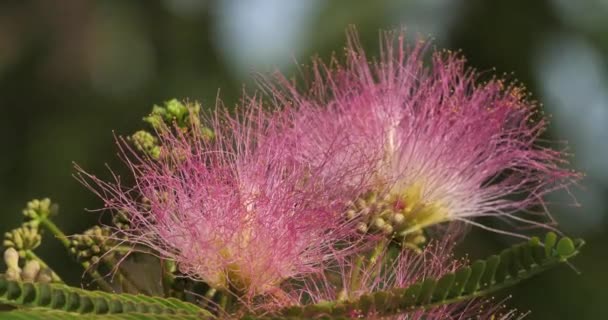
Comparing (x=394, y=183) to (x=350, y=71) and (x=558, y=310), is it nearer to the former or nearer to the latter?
(x=350, y=71)

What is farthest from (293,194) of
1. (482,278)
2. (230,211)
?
(482,278)

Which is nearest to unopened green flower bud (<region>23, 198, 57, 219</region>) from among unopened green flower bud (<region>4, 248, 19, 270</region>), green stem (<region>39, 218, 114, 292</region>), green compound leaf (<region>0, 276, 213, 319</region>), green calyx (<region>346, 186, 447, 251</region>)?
green stem (<region>39, 218, 114, 292</region>)

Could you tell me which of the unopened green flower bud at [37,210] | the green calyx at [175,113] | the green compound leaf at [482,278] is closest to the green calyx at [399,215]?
the green compound leaf at [482,278]

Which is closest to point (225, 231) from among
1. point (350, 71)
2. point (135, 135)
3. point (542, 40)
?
point (135, 135)

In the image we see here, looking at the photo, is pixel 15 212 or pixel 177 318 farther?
pixel 15 212

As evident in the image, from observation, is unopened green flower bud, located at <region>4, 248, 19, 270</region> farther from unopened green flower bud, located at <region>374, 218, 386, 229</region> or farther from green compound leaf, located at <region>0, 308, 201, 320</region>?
unopened green flower bud, located at <region>374, 218, 386, 229</region>

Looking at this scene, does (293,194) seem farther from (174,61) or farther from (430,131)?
(174,61)

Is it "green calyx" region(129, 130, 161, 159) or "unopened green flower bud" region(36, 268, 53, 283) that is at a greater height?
"green calyx" region(129, 130, 161, 159)
